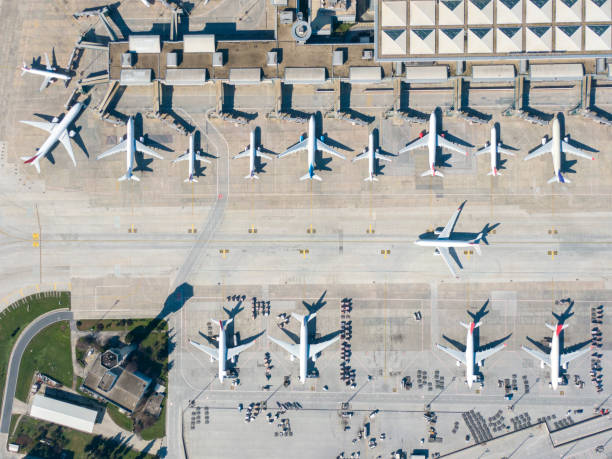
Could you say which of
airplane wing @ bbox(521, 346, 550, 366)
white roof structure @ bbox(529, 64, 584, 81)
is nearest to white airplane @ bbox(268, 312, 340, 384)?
airplane wing @ bbox(521, 346, 550, 366)

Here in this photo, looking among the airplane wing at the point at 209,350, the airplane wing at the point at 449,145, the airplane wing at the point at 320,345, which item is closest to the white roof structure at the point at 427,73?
the airplane wing at the point at 449,145

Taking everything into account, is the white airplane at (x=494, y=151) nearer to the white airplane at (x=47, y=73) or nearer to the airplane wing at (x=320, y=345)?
the airplane wing at (x=320, y=345)

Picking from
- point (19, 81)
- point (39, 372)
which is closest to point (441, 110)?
point (19, 81)

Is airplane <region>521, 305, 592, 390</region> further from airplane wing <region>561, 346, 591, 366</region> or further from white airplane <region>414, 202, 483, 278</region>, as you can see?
white airplane <region>414, 202, 483, 278</region>

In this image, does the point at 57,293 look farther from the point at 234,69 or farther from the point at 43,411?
the point at 234,69

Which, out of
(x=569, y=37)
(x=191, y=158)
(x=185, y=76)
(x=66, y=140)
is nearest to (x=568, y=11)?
(x=569, y=37)
